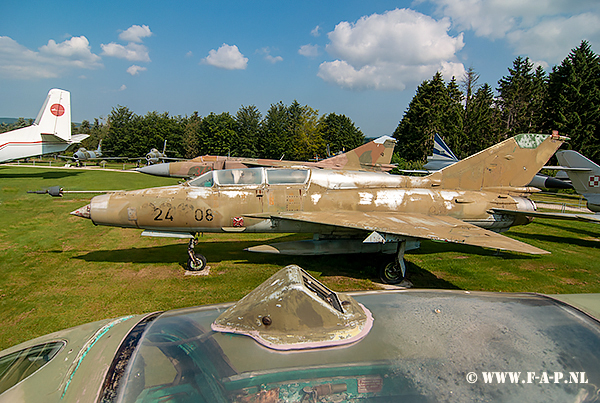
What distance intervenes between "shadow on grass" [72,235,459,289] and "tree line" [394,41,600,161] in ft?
119

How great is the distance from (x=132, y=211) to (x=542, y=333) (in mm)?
7921

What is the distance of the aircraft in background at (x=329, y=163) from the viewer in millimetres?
19375

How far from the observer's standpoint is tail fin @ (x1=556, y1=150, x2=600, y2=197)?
42.5ft

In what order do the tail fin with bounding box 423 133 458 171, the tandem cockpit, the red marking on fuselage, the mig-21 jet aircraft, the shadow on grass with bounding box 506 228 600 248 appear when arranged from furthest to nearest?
the tail fin with bounding box 423 133 458 171
the red marking on fuselage
the shadow on grass with bounding box 506 228 600 248
the tandem cockpit
the mig-21 jet aircraft

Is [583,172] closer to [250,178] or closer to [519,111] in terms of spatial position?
[250,178]

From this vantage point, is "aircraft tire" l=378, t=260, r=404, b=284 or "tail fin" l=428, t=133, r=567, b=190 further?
"tail fin" l=428, t=133, r=567, b=190

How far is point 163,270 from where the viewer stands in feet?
26.6

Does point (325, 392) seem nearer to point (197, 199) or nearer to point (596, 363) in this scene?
point (596, 363)

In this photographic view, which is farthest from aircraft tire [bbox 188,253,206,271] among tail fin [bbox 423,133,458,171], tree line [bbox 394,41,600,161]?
tree line [bbox 394,41,600,161]

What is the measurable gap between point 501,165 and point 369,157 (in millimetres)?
11450

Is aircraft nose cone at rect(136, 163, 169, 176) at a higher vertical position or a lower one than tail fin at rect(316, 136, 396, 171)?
lower

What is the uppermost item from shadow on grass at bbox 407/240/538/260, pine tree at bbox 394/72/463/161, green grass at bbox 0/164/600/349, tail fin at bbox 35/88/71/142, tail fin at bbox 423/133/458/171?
pine tree at bbox 394/72/463/161

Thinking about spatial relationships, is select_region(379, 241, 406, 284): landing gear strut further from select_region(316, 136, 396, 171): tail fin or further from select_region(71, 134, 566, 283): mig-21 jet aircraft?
select_region(316, 136, 396, 171): tail fin

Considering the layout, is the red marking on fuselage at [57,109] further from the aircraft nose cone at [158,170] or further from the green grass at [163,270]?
the green grass at [163,270]
